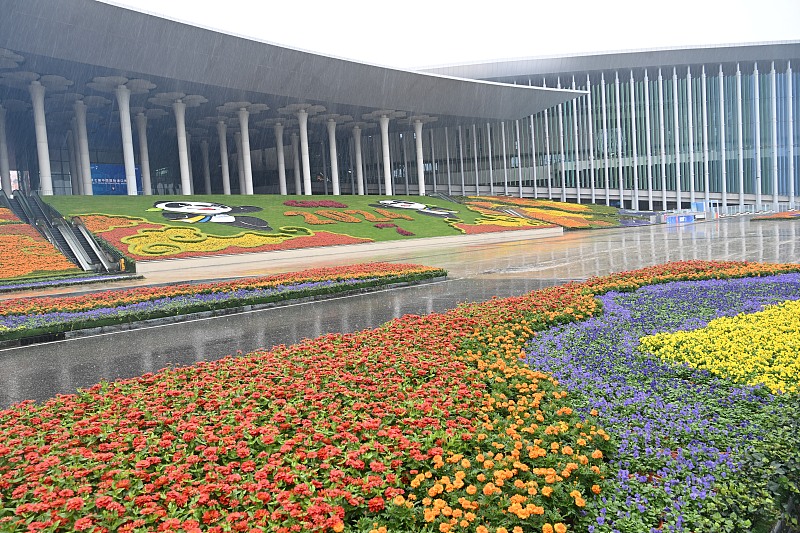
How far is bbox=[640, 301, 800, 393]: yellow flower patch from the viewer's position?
5561mm

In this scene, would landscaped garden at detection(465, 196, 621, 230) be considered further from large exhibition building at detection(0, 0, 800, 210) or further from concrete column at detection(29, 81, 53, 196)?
concrete column at detection(29, 81, 53, 196)

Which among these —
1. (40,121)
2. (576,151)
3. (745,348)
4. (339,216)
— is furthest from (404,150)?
(745,348)

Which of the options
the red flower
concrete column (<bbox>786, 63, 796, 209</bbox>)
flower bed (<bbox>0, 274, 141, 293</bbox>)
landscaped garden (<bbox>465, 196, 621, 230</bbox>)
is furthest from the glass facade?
the red flower

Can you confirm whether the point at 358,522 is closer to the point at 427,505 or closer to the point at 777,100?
the point at 427,505

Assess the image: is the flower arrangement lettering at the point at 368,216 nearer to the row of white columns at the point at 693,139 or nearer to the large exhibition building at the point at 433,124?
the large exhibition building at the point at 433,124

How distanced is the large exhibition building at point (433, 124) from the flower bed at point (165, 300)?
935 inches

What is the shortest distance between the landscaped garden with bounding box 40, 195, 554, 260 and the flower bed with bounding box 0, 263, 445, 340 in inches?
415

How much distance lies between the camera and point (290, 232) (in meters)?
30.9

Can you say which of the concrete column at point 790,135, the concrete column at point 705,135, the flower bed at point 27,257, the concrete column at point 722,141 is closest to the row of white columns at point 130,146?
the flower bed at point 27,257

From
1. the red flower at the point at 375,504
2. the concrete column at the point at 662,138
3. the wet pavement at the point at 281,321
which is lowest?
the wet pavement at the point at 281,321

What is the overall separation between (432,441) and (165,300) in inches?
399

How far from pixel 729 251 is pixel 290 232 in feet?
66.7

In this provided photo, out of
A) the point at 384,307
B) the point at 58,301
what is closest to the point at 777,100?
the point at 384,307

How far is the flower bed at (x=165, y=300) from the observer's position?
422 inches
